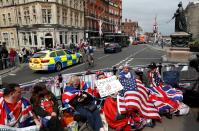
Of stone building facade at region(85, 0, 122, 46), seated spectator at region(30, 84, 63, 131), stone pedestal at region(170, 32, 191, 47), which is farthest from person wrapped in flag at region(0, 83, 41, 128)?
stone building facade at region(85, 0, 122, 46)

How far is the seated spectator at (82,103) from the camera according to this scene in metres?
4.45

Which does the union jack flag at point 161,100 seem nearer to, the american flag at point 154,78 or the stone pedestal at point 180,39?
the american flag at point 154,78

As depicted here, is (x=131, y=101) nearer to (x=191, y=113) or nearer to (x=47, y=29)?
(x=191, y=113)

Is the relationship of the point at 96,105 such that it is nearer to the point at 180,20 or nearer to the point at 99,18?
the point at 180,20

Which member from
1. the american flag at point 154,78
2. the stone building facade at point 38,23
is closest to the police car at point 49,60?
the american flag at point 154,78

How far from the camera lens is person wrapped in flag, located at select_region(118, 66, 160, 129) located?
483cm

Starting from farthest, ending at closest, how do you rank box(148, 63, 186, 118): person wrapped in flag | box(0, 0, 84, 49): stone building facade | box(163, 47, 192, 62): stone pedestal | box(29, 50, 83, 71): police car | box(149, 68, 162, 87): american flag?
box(0, 0, 84, 49): stone building facade
box(163, 47, 192, 62): stone pedestal
box(29, 50, 83, 71): police car
box(149, 68, 162, 87): american flag
box(148, 63, 186, 118): person wrapped in flag

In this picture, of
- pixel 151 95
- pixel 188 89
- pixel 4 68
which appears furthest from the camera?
pixel 4 68

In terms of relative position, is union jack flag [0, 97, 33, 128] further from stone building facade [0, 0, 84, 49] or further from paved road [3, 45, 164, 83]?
stone building facade [0, 0, 84, 49]

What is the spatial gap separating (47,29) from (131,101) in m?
33.6

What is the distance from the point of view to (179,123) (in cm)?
506

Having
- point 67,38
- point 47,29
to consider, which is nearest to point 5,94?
point 47,29

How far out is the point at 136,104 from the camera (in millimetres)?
4859

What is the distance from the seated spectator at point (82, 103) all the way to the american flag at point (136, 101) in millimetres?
705
